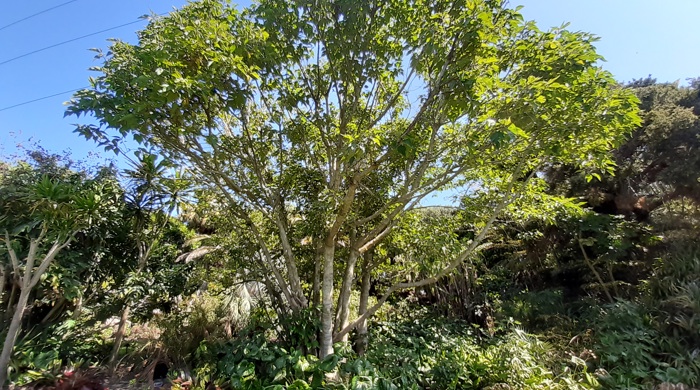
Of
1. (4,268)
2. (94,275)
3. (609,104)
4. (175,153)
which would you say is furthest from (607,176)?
(4,268)

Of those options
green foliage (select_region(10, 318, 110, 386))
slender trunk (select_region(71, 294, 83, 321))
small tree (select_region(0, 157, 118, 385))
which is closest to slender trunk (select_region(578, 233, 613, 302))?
small tree (select_region(0, 157, 118, 385))

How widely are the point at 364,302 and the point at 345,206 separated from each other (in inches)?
77.2

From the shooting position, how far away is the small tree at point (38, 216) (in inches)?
174

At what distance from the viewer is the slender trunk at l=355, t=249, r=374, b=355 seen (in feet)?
17.3

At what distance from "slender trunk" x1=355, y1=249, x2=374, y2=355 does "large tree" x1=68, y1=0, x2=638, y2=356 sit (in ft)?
1.66

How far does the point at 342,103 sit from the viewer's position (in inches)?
187

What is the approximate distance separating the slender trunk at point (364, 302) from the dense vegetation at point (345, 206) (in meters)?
0.07

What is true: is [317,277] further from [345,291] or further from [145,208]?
[145,208]

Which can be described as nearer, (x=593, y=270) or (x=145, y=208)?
(x=145, y=208)

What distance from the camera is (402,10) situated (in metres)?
3.92

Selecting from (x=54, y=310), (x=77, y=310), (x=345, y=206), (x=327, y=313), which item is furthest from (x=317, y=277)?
(x=54, y=310)

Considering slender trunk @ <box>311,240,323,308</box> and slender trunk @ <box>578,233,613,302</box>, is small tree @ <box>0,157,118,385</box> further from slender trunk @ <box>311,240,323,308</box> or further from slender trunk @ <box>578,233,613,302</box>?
slender trunk @ <box>578,233,613,302</box>

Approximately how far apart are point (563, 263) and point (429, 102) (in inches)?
245

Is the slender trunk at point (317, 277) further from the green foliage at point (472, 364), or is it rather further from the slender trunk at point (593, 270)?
the slender trunk at point (593, 270)
